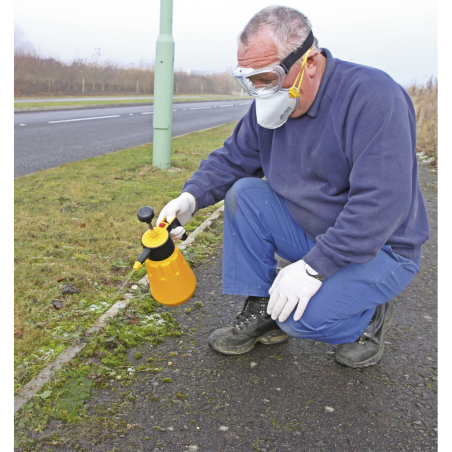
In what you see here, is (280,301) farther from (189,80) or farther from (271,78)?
(189,80)

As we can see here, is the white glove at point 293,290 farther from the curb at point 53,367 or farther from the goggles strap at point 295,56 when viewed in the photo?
the curb at point 53,367

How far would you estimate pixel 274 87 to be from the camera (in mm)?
2057

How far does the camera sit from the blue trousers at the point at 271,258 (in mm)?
2027

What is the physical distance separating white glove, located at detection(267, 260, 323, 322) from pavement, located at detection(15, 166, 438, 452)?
431 mm

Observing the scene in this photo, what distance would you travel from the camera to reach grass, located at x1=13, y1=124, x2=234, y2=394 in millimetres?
2420

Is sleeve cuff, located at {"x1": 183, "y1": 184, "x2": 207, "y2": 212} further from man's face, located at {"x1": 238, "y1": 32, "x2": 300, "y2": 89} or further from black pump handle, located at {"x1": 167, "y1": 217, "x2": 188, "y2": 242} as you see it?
man's face, located at {"x1": 238, "y1": 32, "x2": 300, "y2": 89}

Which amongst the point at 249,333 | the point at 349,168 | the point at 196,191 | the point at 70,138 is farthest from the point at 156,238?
the point at 70,138

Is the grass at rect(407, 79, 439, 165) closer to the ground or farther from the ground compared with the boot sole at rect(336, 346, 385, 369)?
farther from the ground

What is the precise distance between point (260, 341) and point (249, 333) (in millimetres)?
128

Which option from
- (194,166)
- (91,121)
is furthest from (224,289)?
(91,121)

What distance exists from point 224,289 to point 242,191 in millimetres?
569

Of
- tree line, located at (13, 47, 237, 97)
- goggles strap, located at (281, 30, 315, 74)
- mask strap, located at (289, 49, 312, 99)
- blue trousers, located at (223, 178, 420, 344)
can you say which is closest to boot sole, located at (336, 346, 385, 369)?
blue trousers, located at (223, 178, 420, 344)

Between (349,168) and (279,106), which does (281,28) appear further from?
(349,168)

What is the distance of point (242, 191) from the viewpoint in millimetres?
2404
